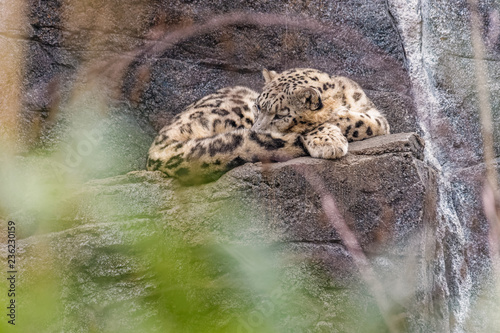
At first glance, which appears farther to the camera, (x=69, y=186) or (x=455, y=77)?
(x=455, y=77)

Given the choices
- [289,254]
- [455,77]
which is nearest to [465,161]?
[455,77]

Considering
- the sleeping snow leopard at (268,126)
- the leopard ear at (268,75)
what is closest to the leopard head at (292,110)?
the sleeping snow leopard at (268,126)

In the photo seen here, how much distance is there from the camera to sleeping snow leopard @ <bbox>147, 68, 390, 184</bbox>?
12.1 feet

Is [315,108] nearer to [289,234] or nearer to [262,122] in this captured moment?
[262,122]

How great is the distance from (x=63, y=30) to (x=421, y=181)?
115 inches

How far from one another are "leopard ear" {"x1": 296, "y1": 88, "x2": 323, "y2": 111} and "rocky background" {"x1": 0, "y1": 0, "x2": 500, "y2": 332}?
79cm

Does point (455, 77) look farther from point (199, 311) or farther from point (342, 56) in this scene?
point (199, 311)

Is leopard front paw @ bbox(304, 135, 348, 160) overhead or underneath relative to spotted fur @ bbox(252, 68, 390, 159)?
underneath

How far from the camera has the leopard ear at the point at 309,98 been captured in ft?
14.0

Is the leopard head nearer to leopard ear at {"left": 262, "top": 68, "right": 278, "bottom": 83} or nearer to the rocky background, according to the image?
leopard ear at {"left": 262, "top": 68, "right": 278, "bottom": 83}

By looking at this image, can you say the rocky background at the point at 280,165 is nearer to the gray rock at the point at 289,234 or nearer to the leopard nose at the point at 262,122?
the gray rock at the point at 289,234

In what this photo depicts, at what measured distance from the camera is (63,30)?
4.55 metres

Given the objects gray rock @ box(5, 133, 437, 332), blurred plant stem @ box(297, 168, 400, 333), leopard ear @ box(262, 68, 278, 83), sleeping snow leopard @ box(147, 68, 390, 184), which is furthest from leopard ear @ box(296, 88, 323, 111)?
blurred plant stem @ box(297, 168, 400, 333)

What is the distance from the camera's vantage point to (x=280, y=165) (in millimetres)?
3555
